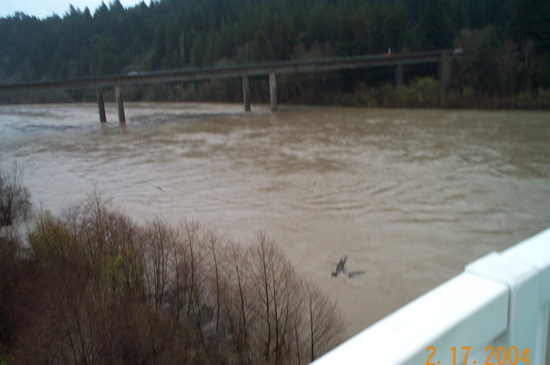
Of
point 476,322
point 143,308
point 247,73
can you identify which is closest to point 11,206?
point 143,308

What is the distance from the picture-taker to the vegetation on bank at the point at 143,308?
4.74 meters

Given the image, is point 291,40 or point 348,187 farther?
Result: point 291,40

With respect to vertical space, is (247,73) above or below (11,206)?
above

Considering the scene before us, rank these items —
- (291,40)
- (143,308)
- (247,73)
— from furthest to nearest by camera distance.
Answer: (291,40)
(247,73)
(143,308)

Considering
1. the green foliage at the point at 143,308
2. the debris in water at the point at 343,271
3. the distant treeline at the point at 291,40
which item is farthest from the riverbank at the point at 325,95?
the green foliage at the point at 143,308

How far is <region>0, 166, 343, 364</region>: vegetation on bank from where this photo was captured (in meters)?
4.74

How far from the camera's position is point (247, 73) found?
46.7m

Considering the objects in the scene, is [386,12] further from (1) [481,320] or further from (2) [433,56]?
(1) [481,320]

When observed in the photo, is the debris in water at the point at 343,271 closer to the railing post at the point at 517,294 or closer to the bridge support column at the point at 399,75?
the railing post at the point at 517,294

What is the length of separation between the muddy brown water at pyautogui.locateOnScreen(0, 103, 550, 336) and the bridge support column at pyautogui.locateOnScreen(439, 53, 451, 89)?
1634 centimetres

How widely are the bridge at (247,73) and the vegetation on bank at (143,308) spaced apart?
115ft

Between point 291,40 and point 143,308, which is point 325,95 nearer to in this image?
point 291,40

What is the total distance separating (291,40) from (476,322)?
211 feet

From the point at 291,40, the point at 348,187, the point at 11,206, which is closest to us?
the point at 11,206
